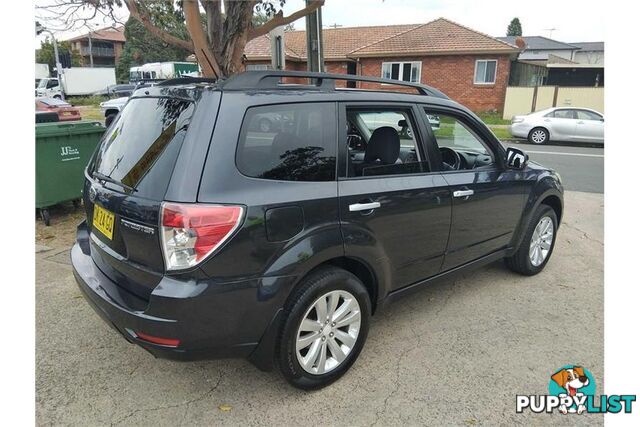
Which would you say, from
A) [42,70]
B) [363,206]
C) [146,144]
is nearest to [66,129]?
[146,144]

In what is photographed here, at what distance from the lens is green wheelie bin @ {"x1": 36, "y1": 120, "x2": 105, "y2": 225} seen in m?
5.43

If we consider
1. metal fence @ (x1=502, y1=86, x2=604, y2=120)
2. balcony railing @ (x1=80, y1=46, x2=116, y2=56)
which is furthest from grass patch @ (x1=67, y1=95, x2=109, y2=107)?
balcony railing @ (x1=80, y1=46, x2=116, y2=56)

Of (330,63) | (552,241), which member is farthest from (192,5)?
(330,63)

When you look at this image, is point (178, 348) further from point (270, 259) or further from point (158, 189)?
point (158, 189)

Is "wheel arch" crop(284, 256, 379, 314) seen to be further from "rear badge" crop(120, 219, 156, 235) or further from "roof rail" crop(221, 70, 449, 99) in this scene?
"roof rail" crop(221, 70, 449, 99)

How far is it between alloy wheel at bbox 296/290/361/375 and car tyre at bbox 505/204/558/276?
2.22 metres

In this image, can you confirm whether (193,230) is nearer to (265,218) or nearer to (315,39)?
(265,218)

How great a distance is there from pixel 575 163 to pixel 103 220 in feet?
40.7

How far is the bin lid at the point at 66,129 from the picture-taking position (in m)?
5.46

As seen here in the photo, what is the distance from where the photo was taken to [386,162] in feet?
10.3

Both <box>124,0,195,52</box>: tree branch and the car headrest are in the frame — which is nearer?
the car headrest

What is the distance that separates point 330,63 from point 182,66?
499 inches

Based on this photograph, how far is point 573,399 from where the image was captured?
8.87ft

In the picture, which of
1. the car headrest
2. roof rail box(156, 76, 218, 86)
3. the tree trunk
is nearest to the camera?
roof rail box(156, 76, 218, 86)
